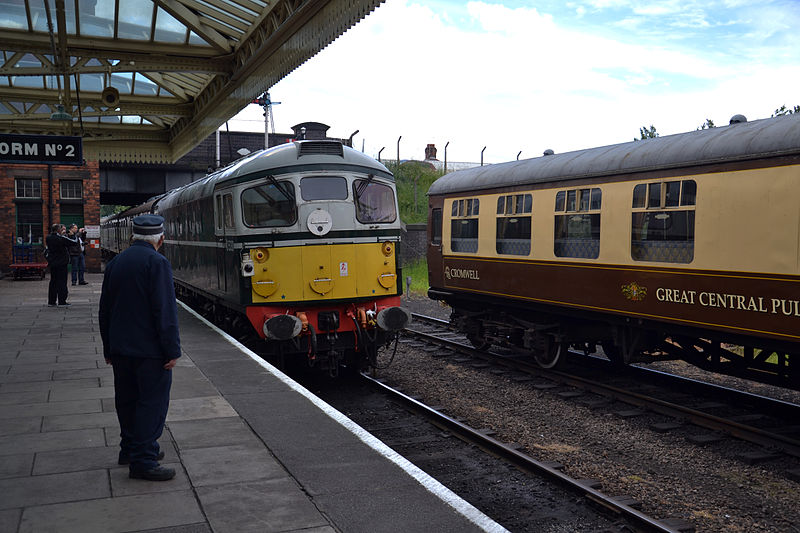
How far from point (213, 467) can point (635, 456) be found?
13.8ft

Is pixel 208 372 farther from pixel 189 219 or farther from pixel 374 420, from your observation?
pixel 189 219

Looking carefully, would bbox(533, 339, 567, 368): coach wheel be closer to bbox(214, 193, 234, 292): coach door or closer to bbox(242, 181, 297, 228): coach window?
bbox(242, 181, 297, 228): coach window

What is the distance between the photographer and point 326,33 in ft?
28.1

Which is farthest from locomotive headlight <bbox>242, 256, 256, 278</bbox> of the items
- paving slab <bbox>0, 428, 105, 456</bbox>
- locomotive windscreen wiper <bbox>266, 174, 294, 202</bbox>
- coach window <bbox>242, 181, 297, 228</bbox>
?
paving slab <bbox>0, 428, 105, 456</bbox>

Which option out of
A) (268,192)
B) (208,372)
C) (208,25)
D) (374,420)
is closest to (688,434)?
(374,420)

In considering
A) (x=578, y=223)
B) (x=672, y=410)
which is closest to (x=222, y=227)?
(x=578, y=223)

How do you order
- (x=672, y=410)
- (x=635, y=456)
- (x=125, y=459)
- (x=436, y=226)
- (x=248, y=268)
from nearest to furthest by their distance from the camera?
(x=125, y=459) < (x=635, y=456) < (x=672, y=410) < (x=248, y=268) < (x=436, y=226)

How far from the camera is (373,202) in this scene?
10109mm

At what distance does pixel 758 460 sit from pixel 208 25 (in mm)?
9681

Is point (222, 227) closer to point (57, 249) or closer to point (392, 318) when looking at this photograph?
point (392, 318)

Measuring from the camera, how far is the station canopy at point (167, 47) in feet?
30.7

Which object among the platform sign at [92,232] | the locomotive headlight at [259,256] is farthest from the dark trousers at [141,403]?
the platform sign at [92,232]

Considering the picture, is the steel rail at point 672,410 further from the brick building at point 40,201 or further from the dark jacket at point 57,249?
the brick building at point 40,201

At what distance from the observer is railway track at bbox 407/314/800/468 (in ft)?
23.9
